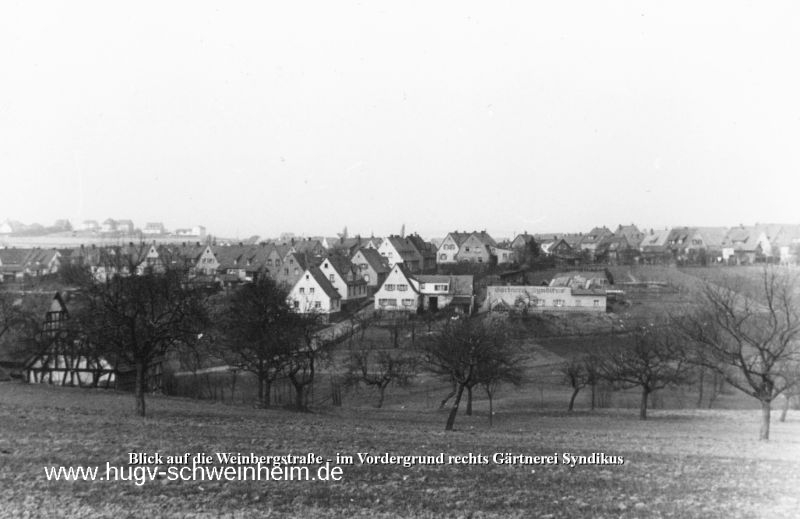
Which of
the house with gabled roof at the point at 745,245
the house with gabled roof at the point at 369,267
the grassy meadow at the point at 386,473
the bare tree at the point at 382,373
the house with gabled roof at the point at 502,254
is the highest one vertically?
the house with gabled roof at the point at 745,245

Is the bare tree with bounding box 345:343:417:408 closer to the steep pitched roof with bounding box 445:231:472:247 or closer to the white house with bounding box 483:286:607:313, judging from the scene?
the white house with bounding box 483:286:607:313

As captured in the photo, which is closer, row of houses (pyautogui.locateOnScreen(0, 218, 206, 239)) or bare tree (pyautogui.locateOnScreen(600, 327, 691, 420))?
bare tree (pyautogui.locateOnScreen(600, 327, 691, 420))

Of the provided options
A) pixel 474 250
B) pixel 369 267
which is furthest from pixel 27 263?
pixel 474 250

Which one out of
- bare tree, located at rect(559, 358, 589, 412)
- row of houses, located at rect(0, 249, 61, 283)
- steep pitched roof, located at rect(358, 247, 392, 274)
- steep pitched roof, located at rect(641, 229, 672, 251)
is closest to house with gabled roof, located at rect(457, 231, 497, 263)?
steep pitched roof, located at rect(358, 247, 392, 274)

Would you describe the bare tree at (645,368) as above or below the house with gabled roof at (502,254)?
below

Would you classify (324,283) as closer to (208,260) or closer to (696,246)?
(208,260)

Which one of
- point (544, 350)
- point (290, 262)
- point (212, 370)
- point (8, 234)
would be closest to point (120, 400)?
point (212, 370)

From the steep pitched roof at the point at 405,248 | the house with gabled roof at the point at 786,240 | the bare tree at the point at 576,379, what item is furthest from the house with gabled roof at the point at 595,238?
the bare tree at the point at 576,379

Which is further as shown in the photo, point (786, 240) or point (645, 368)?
point (786, 240)

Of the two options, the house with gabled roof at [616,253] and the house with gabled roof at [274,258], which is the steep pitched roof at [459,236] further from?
the house with gabled roof at [274,258]
